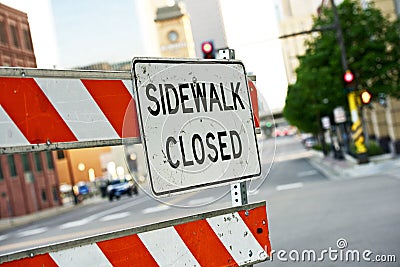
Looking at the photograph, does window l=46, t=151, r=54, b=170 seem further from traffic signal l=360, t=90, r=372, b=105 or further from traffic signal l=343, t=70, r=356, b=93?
traffic signal l=360, t=90, r=372, b=105

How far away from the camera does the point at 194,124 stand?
3242mm

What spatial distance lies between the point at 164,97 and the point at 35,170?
104 ft

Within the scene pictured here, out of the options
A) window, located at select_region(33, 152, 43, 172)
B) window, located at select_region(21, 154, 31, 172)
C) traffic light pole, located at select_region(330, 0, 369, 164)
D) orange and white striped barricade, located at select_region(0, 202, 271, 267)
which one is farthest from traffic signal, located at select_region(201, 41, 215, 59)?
window, located at select_region(21, 154, 31, 172)

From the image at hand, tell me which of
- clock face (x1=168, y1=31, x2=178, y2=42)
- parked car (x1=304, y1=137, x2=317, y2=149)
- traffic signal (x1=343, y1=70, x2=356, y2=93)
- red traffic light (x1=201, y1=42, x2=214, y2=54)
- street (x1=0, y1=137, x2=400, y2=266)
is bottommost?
parked car (x1=304, y1=137, x2=317, y2=149)

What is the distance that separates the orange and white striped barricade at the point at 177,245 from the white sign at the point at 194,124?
20 centimetres

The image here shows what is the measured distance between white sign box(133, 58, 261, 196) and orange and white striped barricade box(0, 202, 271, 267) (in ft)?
0.65

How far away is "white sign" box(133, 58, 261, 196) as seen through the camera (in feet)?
10.2

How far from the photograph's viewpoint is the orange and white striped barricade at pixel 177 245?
282 cm

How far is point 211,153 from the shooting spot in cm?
327

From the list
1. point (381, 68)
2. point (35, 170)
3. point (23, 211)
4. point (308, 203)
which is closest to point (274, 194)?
point (308, 203)

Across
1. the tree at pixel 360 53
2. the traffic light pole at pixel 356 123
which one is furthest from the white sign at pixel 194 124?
the tree at pixel 360 53

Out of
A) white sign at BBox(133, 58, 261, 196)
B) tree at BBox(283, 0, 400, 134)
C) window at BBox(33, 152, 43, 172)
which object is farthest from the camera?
window at BBox(33, 152, 43, 172)

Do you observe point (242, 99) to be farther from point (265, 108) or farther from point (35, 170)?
point (35, 170)

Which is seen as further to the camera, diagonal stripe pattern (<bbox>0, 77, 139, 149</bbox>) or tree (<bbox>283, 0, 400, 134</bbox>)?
tree (<bbox>283, 0, 400, 134</bbox>)
